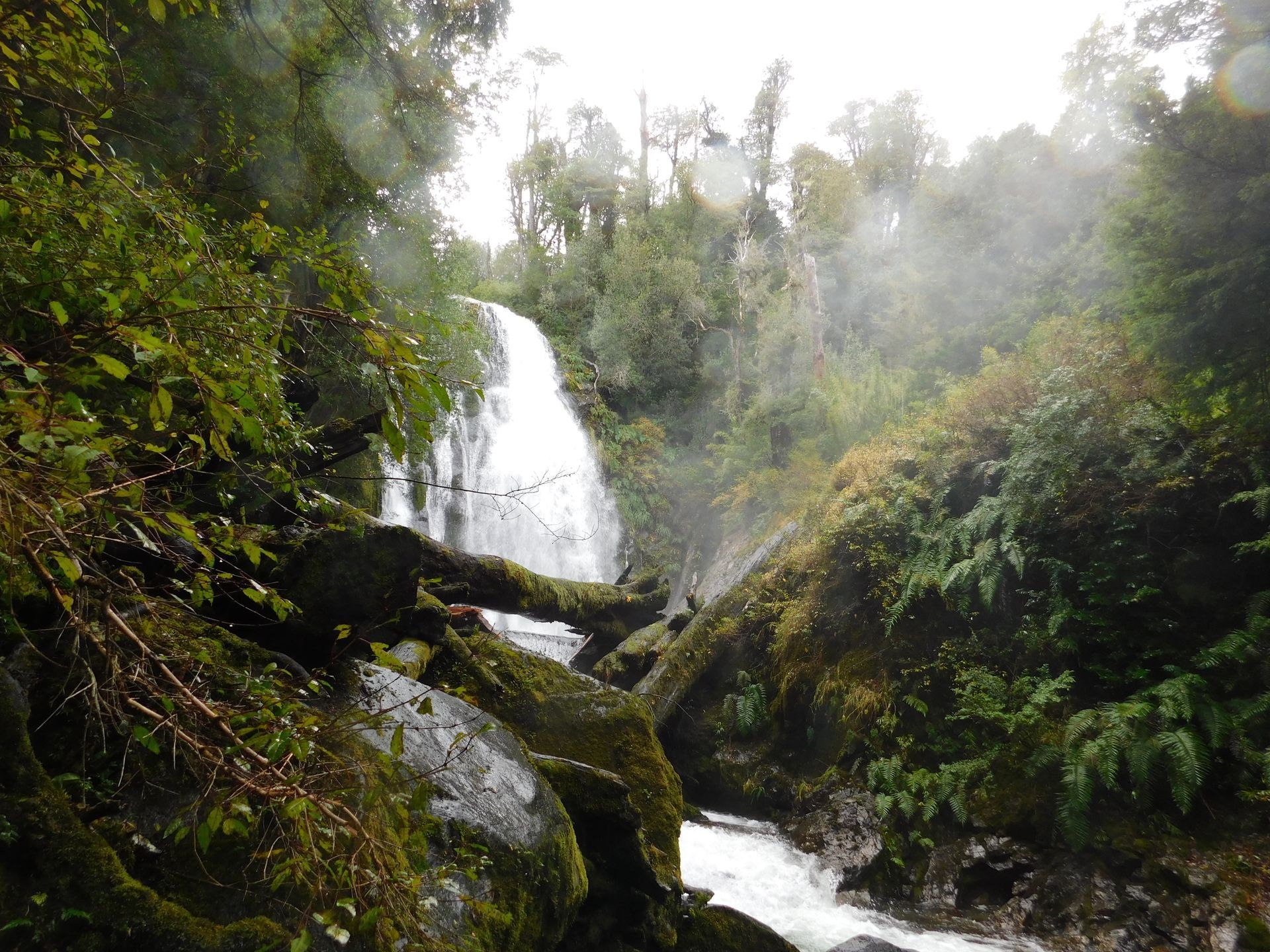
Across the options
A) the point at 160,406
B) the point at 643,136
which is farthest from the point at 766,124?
the point at 160,406

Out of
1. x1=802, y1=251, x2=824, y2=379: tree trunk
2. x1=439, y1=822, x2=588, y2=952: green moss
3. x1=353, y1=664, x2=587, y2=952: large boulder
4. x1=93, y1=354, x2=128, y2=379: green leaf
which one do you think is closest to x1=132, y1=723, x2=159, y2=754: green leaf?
x1=93, y1=354, x2=128, y2=379: green leaf

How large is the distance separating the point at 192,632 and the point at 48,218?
162cm

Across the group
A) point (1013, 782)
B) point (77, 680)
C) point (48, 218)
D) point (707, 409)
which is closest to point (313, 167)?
point (48, 218)

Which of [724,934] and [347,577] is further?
[724,934]

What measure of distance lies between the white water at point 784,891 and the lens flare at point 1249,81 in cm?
676

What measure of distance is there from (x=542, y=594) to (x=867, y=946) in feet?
16.5

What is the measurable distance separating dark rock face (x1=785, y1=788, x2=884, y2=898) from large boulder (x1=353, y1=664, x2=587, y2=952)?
11.8 ft

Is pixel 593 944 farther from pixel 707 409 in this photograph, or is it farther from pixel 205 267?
pixel 707 409

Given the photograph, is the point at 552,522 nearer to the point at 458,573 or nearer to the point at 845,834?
the point at 458,573

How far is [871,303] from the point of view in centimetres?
2048

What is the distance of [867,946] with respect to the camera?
429 cm

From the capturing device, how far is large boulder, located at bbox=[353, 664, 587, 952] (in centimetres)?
262

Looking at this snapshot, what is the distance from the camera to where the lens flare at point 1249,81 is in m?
4.97

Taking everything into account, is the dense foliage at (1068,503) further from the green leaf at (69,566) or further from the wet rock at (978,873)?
the green leaf at (69,566)
